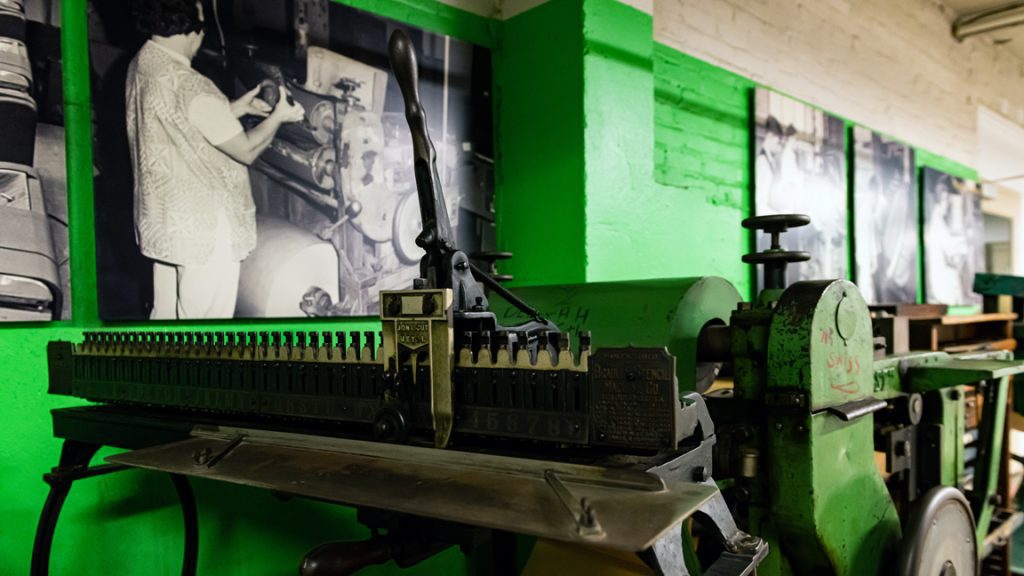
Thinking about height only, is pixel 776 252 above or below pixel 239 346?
above

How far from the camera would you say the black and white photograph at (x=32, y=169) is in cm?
157

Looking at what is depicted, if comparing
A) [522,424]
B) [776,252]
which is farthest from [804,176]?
[522,424]

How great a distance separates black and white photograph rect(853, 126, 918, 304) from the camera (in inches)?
172

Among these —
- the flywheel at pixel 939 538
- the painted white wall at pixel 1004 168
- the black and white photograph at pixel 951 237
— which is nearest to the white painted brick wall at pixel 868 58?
the painted white wall at pixel 1004 168

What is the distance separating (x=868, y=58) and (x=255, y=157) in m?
4.23

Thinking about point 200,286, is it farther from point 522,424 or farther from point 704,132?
point 704,132

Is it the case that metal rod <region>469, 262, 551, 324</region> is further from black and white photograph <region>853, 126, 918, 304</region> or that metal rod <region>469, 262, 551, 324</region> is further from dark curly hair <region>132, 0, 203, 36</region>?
black and white photograph <region>853, 126, 918, 304</region>

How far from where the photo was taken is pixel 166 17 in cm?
186

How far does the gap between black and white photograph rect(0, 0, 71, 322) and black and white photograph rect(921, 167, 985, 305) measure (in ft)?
18.3

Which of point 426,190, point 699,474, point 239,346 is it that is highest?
point 426,190

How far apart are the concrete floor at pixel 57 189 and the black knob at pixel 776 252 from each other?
162cm

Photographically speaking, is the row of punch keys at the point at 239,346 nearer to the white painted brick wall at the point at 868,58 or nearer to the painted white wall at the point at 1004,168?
the white painted brick wall at the point at 868,58

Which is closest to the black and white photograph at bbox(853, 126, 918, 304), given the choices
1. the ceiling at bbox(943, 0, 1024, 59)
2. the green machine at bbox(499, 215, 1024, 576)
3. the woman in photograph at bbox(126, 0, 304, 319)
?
the ceiling at bbox(943, 0, 1024, 59)

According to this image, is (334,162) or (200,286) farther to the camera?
(334,162)
